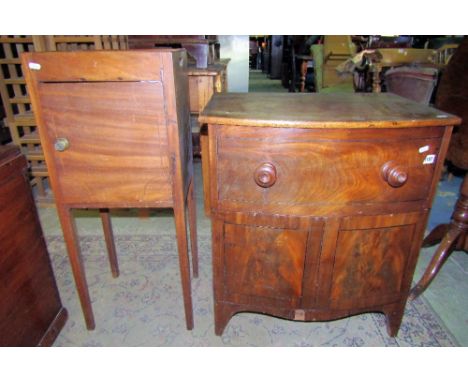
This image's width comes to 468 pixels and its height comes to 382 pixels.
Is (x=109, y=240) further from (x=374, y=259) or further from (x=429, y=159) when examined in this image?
(x=429, y=159)

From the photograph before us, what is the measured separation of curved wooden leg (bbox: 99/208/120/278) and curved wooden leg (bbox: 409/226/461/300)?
153 centimetres

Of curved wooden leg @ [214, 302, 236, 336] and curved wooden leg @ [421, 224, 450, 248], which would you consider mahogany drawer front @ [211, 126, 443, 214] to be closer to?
curved wooden leg @ [214, 302, 236, 336]

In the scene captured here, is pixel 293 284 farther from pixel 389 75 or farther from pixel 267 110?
pixel 389 75

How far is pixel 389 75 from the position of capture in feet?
6.98

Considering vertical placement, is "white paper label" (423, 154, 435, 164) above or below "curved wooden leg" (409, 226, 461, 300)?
above

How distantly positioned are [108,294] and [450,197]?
2.67 metres

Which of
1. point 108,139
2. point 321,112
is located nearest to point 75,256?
point 108,139

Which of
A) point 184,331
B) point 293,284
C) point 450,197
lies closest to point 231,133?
point 293,284

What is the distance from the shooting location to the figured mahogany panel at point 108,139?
3.46 ft

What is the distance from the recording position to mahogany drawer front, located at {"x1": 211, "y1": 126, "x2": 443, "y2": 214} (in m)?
1.02

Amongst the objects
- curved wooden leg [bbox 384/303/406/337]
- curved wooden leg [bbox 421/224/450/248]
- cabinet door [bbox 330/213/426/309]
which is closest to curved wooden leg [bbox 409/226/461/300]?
curved wooden leg [bbox 421/224/450/248]

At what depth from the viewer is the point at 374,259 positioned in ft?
4.01

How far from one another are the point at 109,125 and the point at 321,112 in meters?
0.70
